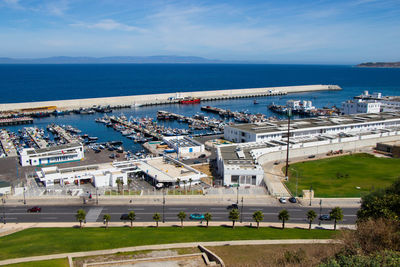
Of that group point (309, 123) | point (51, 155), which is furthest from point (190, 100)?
point (51, 155)

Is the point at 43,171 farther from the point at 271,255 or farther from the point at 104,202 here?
the point at 271,255

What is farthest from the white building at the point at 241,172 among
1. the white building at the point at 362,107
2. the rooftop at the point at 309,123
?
the white building at the point at 362,107

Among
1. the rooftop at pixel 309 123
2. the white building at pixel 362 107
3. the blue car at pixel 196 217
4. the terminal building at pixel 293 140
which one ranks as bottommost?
the blue car at pixel 196 217

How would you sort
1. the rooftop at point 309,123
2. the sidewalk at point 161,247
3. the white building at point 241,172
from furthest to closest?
1. the rooftop at point 309,123
2. the white building at point 241,172
3. the sidewalk at point 161,247

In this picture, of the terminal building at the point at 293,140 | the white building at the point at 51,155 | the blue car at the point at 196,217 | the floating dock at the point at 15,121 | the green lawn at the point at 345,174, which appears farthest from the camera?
the floating dock at the point at 15,121

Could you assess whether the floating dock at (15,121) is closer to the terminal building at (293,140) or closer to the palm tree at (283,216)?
the terminal building at (293,140)

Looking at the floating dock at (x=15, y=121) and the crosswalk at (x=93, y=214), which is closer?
the crosswalk at (x=93, y=214)

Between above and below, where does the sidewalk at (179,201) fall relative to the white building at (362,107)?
below

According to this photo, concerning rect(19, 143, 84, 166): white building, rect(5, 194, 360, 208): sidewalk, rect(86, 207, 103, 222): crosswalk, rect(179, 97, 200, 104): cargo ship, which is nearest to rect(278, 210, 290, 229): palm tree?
rect(5, 194, 360, 208): sidewalk

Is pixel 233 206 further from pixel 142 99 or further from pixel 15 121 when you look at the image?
pixel 142 99
